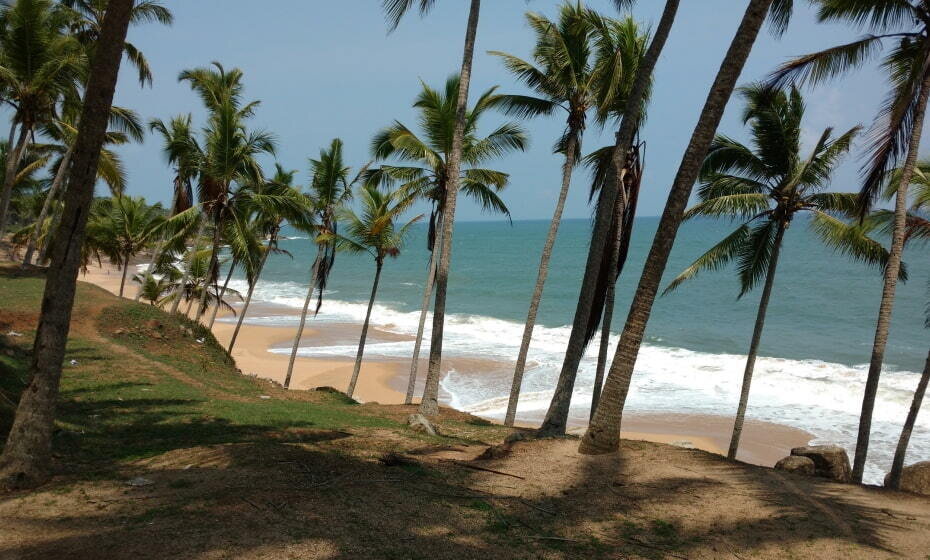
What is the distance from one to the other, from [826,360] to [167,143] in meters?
30.7

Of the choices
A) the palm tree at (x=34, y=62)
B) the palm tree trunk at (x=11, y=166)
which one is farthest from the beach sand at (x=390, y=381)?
the palm tree at (x=34, y=62)

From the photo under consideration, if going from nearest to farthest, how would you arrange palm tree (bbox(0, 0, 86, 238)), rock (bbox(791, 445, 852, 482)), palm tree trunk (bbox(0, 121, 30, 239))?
rock (bbox(791, 445, 852, 482)) → palm tree (bbox(0, 0, 86, 238)) → palm tree trunk (bbox(0, 121, 30, 239))

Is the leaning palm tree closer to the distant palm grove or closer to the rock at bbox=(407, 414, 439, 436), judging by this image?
the distant palm grove

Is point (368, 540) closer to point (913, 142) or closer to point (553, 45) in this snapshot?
point (913, 142)

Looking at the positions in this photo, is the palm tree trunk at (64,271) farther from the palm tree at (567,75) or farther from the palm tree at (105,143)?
the palm tree at (105,143)

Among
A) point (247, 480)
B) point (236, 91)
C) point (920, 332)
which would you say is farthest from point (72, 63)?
point (920, 332)

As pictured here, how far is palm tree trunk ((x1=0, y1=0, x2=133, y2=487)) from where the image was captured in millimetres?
6168

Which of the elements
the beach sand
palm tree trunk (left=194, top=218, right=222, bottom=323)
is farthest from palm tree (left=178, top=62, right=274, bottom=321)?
the beach sand

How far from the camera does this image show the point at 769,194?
13.1m

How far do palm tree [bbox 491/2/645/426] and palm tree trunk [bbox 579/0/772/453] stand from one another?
456cm

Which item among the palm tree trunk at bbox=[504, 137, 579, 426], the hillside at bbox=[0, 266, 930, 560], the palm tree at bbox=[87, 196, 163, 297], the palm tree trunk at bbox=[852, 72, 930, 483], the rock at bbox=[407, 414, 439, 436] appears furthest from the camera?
the palm tree at bbox=[87, 196, 163, 297]

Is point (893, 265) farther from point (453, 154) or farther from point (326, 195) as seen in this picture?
point (326, 195)

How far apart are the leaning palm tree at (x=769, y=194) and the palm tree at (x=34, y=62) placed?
57.2ft

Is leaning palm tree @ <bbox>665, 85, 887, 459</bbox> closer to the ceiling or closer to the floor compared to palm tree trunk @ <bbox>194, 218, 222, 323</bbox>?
closer to the ceiling
